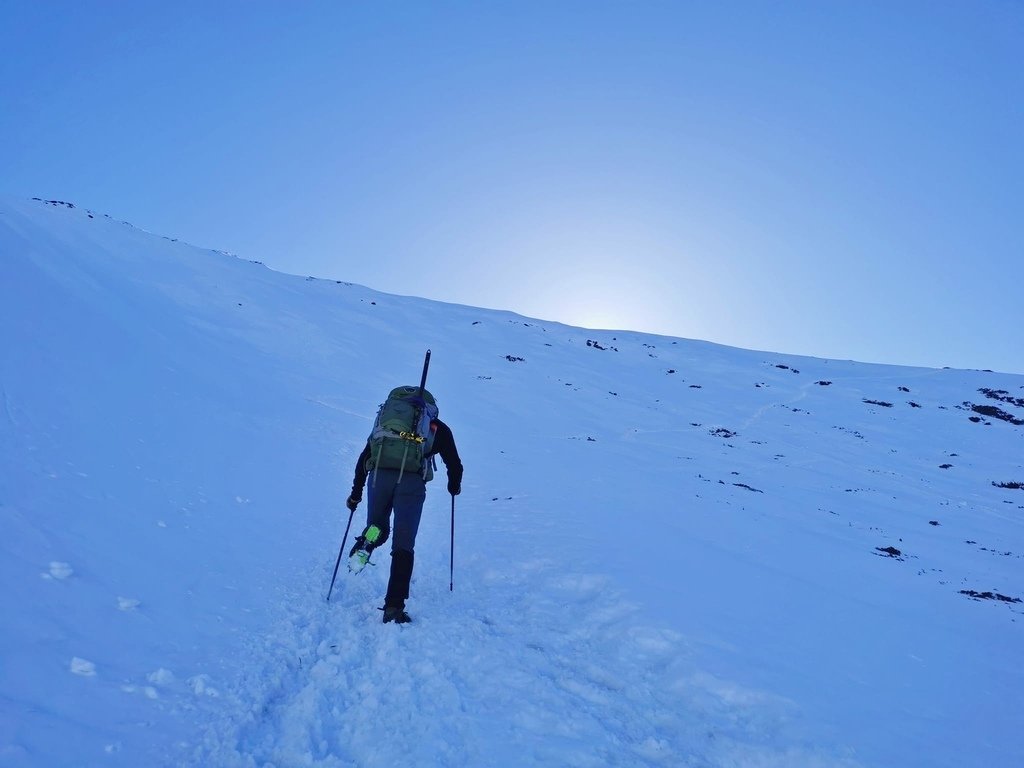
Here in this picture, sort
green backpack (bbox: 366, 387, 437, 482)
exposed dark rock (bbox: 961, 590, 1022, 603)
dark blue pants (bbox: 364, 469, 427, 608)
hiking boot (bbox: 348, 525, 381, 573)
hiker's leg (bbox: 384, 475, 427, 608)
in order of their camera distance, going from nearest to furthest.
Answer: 1. hiking boot (bbox: 348, 525, 381, 573)
2. hiker's leg (bbox: 384, 475, 427, 608)
3. dark blue pants (bbox: 364, 469, 427, 608)
4. green backpack (bbox: 366, 387, 437, 482)
5. exposed dark rock (bbox: 961, 590, 1022, 603)

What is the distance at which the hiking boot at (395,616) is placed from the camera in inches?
204

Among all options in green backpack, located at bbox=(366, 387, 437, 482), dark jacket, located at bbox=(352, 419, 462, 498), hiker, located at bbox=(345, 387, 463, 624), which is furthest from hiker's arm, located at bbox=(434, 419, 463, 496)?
green backpack, located at bbox=(366, 387, 437, 482)

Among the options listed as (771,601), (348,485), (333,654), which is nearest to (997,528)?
(771,601)

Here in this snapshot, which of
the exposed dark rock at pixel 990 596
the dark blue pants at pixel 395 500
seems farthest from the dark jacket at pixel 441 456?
the exposed dark rock at pixel 990 596

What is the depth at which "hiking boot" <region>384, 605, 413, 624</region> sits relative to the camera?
519cm

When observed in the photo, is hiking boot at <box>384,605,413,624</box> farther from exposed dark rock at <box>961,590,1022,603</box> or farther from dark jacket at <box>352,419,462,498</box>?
exposed dark rock at <box>961,590,1022,603</box>

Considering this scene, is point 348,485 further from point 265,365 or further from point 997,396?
point 997,396

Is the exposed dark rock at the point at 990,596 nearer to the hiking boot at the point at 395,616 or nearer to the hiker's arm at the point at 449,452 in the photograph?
the hiker's arm at the point at 449,452

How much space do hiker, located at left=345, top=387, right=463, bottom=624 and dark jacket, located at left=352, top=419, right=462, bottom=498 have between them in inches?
1.2

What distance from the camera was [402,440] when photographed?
5.61m

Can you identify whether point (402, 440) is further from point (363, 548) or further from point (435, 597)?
point (435, 597)

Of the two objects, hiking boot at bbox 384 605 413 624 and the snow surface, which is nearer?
the snow surface

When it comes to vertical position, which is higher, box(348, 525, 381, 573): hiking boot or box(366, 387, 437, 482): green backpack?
box(366, 387, 437, 482): green backpack

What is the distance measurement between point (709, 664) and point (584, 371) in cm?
2710
